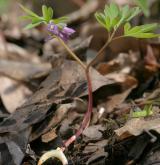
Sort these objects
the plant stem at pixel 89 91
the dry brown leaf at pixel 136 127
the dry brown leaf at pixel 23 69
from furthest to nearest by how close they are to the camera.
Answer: the dry brown leaf at pixel 23 69 → the plant stem at pixel 89 91 → the dry brown leaf at pixel 136 127

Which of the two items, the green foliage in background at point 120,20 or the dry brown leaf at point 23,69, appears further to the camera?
the dry brown leaf at point 23,69

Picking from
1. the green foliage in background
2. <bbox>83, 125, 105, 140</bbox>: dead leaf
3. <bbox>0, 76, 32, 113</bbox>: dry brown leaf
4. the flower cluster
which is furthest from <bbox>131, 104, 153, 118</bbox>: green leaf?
<bbox>0, 76, 32, 113</bbox>: dry brown leaf

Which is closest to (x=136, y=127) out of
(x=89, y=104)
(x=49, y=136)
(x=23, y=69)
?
(x=89, y=104)

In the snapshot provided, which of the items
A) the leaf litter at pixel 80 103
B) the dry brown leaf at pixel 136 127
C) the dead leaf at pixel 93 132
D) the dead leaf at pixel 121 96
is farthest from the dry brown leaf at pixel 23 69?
the dry brown leaf at pixel 136 127

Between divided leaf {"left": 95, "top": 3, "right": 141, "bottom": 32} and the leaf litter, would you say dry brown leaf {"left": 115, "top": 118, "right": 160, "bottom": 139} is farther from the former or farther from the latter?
divided leaf {"left": 95, "top": 3, "right": 141, "bottom": 32}

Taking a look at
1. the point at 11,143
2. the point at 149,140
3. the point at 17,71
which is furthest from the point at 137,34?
the point at 17,71

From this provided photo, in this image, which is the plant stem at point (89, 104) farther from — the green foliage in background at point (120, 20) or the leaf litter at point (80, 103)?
the green foliage in background at point (120, 20)

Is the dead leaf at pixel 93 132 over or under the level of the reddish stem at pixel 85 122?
under
